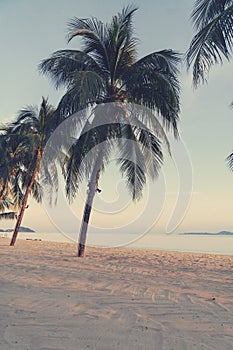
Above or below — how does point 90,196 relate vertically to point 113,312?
above

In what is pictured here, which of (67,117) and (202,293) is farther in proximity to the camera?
(67,117)

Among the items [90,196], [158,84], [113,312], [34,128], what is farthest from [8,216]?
[113,312]

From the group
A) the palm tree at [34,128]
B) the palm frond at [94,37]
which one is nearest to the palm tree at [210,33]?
the palm frond at [94,37]

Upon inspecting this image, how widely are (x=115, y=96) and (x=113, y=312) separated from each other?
10286mm

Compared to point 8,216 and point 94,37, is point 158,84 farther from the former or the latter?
point 8,216

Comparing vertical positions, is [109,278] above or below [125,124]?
below

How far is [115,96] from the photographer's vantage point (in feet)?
44.5

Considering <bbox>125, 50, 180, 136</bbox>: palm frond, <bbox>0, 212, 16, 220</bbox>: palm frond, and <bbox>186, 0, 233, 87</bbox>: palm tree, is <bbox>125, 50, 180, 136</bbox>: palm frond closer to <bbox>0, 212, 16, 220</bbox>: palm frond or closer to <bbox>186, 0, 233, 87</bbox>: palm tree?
<bbox>186, 0, 233, 87</bbox>: palm tree

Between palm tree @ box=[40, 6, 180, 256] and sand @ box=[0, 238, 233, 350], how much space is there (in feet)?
20.4

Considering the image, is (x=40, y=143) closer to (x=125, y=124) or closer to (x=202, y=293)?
(x=125, y=124)

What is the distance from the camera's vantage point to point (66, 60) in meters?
13.0

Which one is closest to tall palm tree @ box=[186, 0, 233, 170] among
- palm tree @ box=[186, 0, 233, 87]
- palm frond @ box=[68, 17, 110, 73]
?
palm tree @ box=[186, 0, 233, 87]

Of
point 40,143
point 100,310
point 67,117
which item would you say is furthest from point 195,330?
point 40,143

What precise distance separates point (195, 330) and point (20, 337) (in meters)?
1.98
